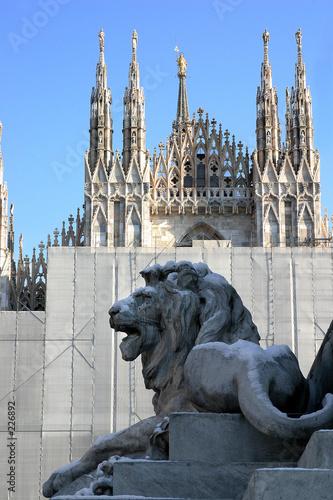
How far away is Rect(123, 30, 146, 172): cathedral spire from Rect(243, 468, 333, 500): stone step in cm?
2845

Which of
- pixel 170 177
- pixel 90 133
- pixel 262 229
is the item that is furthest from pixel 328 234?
pixel 90 133

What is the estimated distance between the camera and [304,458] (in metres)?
3.36

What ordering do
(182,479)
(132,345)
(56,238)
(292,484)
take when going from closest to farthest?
(292,484)
(182,479)
(132,345)
(56,238)

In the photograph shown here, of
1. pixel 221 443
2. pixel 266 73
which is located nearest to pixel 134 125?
pixel 266 73

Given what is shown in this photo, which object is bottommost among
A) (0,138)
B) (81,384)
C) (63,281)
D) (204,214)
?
(81,384)

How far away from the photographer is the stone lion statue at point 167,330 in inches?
173

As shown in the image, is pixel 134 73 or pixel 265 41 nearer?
pixel 134 73

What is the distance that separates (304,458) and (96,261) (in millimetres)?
22032

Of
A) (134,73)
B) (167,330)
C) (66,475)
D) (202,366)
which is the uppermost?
(134,73)

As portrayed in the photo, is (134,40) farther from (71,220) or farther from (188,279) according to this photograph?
(188,279)

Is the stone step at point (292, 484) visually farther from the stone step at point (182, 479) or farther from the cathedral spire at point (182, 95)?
the cathedral spire at point (182, 95)

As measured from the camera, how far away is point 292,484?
2926mm

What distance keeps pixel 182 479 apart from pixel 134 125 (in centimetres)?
2861

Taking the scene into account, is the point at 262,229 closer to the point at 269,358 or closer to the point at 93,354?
the point at 93,354
